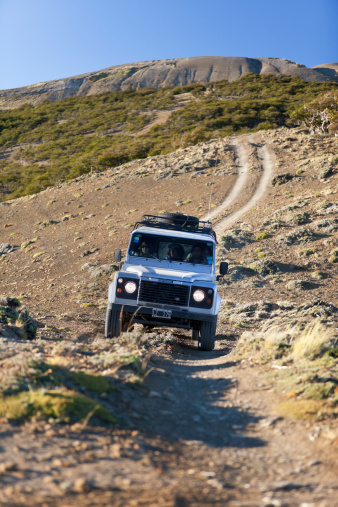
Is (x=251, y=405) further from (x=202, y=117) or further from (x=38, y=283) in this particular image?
(x=202, y=117)

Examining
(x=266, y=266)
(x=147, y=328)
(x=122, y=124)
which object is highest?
(x=122, y=124)

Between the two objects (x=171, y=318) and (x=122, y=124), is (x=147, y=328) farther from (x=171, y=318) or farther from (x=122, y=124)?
(x=122, y=124)

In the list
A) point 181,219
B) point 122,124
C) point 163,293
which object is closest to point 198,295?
point 163,293

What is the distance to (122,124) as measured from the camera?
81.1 metres

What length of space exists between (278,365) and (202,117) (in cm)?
6703

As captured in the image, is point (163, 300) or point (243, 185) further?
point (243, 185)

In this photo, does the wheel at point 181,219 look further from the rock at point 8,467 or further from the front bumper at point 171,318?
the rock at point 8,467

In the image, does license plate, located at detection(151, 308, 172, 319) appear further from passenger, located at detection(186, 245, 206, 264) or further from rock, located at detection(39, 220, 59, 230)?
rock, located at detection(39, 220, 59, 230)

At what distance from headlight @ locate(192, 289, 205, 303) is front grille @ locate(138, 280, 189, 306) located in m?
0.16

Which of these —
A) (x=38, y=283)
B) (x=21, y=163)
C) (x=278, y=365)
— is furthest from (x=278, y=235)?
(x=21, y=163)

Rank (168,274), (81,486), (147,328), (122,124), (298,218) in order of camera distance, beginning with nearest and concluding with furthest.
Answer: (81,486) → (168,274) → (147,328) → (298,218) → (122,124)

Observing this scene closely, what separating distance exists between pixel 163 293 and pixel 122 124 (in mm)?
76771

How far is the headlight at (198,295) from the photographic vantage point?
8.89 m

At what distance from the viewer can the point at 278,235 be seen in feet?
77.6
